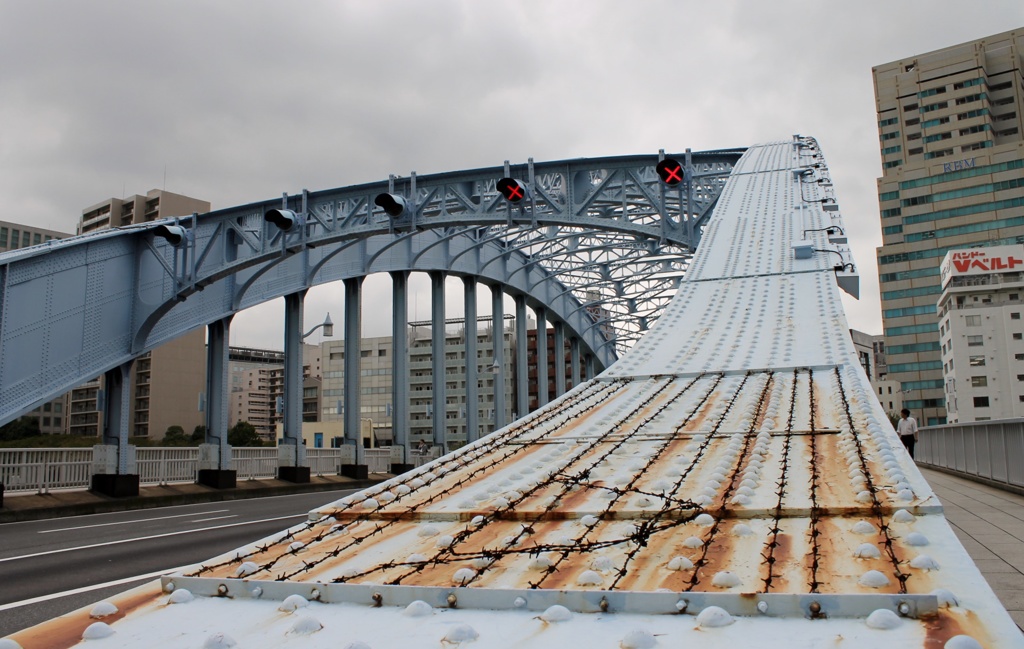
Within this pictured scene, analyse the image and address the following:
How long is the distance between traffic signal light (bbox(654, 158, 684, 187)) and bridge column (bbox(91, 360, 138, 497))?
43.9 feet

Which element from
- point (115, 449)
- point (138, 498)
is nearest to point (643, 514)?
point (138, 498)

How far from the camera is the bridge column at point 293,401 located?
24297 mm

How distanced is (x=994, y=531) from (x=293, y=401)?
2031cm

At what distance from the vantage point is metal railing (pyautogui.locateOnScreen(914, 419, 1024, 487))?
12494 mm

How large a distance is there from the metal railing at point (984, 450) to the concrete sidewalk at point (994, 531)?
321 millimetres

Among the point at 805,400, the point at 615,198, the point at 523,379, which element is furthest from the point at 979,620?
the point at 523,379

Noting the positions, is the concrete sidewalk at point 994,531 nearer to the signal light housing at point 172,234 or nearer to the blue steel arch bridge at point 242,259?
the blue steel arch bridge at point 242,259

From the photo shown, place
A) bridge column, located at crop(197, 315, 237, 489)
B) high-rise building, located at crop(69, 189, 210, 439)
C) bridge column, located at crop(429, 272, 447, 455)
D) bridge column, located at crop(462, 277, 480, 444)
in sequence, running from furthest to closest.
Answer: high-rise building, located at crop(69, 189, 210, 439), bridge column, located at crop(462, 277, 480, 444), bridge column, located at crop(429, 272, 447, 455), bridge column, located at crop(197, 315, 237, 489)

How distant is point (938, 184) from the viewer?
9000 centimetres

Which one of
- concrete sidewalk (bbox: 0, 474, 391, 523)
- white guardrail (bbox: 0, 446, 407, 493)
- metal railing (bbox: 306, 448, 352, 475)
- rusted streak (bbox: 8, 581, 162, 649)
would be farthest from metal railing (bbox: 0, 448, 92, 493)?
rusted streak (bbox: 8, 581, 162, 649)

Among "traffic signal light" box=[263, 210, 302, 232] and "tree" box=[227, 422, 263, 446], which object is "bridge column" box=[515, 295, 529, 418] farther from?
"tree" box=[227, 422, 263, 446]

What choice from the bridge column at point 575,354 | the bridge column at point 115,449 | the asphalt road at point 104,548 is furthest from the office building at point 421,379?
the asphalt road at point 104,548

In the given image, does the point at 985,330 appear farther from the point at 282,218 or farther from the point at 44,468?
the point at 44,468

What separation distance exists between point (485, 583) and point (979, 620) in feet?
5.42
